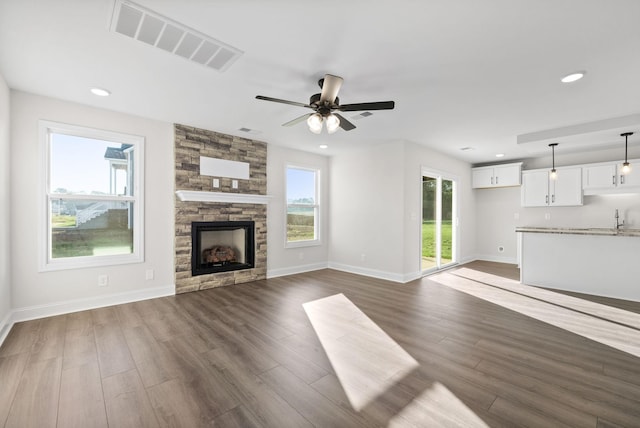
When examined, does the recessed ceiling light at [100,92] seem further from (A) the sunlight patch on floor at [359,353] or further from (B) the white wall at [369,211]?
(B) the white wall at [369,211]

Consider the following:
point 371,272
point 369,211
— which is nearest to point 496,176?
point 369,211

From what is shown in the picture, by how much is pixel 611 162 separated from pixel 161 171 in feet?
27.3

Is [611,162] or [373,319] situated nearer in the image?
[373,319]

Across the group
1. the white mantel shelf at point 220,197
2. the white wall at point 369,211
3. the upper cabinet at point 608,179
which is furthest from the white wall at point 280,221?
the upper cabinet at point 608,179

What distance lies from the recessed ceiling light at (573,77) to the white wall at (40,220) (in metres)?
5.03

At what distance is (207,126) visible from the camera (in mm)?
4520

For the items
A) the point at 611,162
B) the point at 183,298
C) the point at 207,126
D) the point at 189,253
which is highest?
the point at 207,126

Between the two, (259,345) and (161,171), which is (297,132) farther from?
(259,345)

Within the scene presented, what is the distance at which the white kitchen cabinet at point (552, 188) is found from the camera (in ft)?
19.8

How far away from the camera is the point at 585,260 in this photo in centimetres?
449

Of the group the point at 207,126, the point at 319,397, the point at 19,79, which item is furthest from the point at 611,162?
the point at 19,79

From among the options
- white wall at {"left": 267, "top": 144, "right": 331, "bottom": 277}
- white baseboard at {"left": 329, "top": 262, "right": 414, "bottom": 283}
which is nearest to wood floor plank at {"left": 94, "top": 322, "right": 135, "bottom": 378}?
white wall at {"left": 267, "top": 144, "right": 331, "bottom": 277}

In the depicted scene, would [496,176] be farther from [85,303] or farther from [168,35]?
[85,303]

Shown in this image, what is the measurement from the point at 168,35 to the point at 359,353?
10.1 ft
